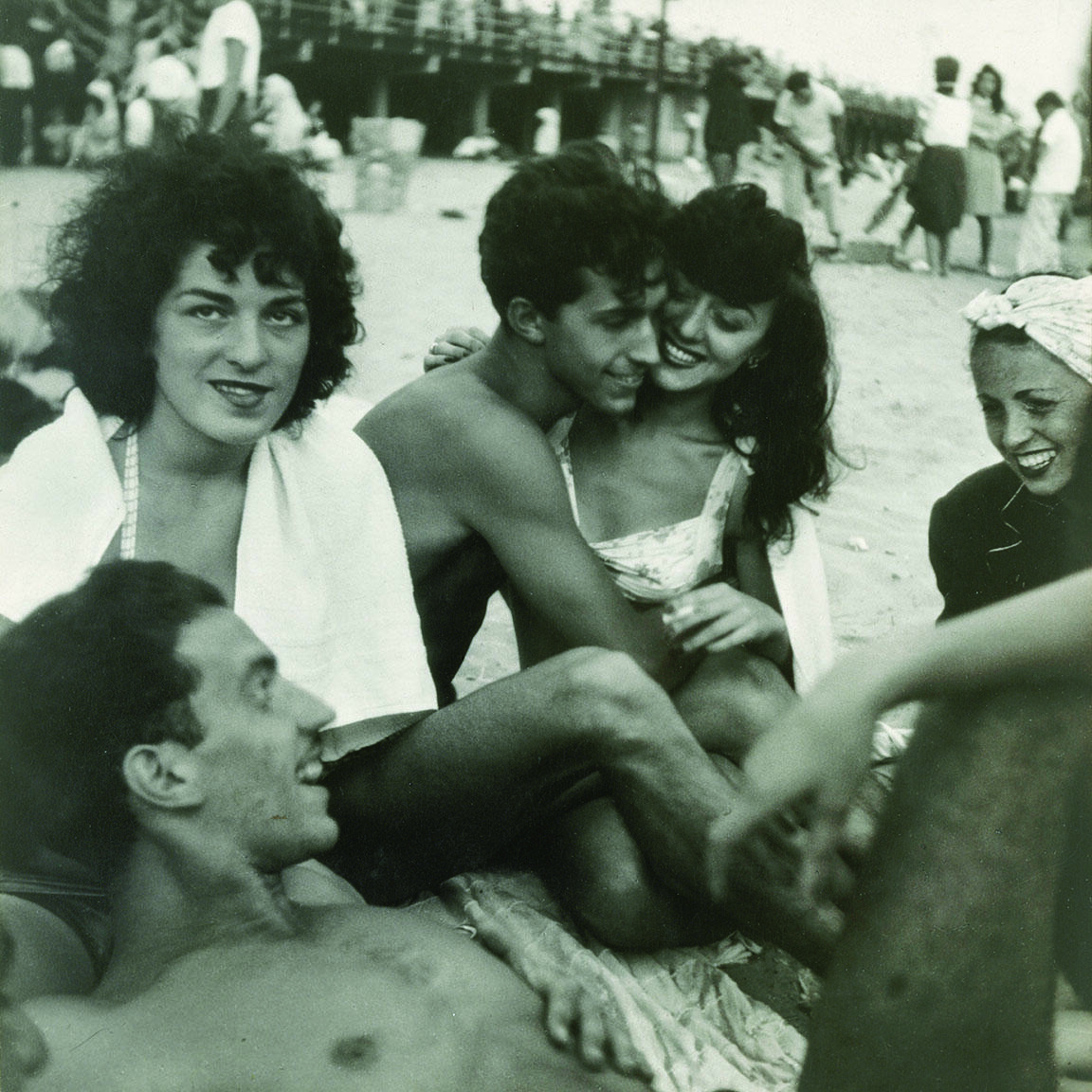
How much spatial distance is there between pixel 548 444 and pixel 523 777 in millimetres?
661

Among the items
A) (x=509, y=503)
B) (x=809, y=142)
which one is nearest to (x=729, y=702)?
(x=509, y=503)

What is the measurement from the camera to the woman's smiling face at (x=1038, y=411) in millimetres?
2189

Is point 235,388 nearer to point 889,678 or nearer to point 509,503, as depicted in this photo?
→ point 509,503

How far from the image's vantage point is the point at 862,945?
148 cm

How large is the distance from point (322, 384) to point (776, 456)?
933 mm

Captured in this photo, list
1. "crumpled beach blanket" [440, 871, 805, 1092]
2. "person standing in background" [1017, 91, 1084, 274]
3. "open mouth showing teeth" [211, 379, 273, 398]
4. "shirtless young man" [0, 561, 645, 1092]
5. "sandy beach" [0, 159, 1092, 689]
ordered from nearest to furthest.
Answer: "shirtless young man" [0, 561, 645, 1092] < "crumpled beach blanket" [440, 871, 805, 1092] < "open mouth showing teeth" [211, 379, 273, 398] < "person standing in background" [1017, 91, 1084, 274] < "sandy beach" [0, 159, 1092, 689]

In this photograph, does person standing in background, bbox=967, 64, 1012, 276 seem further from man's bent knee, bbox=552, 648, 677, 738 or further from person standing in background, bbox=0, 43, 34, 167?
person standing in background, bbox=0, 43, 34, 167

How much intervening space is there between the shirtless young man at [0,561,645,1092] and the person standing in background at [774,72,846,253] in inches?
59.7

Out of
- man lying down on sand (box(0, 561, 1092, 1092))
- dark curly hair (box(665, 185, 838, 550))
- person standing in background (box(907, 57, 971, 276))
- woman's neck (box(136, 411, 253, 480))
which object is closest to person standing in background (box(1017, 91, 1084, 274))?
person standing in background (box(907, 57, 971, 276))

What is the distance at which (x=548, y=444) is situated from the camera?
245 cm

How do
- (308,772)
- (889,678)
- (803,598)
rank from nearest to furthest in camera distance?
(889,678) < (308,772) < (803,598)

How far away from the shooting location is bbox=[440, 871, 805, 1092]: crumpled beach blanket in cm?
199

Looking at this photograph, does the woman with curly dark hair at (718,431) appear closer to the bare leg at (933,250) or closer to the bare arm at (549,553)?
the bare arm at (549,553)

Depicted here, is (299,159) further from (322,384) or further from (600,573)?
(600,573)
